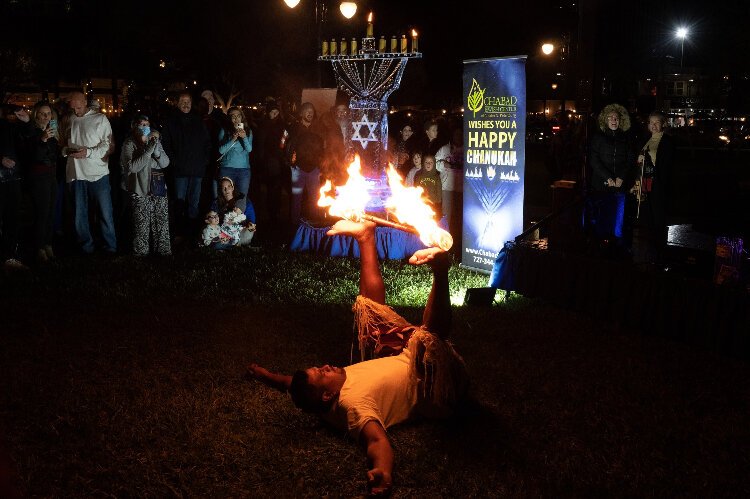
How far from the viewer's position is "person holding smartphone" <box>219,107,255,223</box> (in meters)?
11.3

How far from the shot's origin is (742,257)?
641 centimetres

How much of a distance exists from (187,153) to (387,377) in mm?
7118

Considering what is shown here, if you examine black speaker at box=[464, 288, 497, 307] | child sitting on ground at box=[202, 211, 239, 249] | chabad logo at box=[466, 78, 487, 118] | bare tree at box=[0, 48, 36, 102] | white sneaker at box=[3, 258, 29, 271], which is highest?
bare tree at box=[0, 48, 36, 102]

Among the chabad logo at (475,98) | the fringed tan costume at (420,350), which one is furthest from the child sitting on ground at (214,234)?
the fringed tan costume at (420,350)

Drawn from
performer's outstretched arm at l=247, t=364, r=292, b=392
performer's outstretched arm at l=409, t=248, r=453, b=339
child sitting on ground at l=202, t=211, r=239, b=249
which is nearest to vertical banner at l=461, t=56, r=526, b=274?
child sitting on ground at l=202, t=211, r=239, b=249

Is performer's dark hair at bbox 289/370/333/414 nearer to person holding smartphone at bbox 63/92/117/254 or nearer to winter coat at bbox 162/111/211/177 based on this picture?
person holding smartphone at bbox 63/92/117/254

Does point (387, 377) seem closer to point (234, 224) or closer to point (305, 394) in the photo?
point (305, 394)

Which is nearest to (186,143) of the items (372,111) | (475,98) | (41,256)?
(41,256)

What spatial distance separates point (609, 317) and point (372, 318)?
309 cm

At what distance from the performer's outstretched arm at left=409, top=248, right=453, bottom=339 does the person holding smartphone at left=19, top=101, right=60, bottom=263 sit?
6.83 m

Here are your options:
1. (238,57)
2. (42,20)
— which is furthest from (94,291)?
(42,20)

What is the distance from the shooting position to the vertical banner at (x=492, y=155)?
8.73 m

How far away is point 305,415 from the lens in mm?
5297

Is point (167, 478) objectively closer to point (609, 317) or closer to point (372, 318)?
point (372, 318)
